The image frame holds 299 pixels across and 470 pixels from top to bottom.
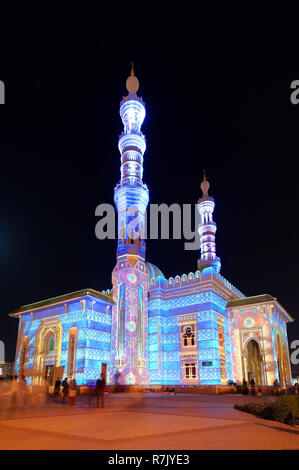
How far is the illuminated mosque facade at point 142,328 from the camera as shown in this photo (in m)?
29.1

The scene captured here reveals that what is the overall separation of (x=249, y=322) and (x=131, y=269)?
11.8 metres

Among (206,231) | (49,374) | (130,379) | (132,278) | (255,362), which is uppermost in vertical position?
(206,231)

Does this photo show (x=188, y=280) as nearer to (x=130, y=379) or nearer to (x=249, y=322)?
(x=249, y=322)

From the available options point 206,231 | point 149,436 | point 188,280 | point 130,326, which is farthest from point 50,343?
point 149,436

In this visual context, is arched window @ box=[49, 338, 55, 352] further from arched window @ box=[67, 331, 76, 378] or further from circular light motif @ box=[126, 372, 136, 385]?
circular light motif @ box=[126, 372, 136, 385]

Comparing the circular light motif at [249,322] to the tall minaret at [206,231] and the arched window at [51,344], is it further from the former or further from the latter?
the arched window at [51,344]

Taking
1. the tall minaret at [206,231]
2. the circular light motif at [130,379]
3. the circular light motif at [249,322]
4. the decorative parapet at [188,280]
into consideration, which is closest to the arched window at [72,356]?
the circular light motif at [130,379]

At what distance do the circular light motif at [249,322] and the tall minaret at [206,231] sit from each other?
11167 millimetres

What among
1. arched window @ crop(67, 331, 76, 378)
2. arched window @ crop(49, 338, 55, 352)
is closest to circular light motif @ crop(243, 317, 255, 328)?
arched window @ crop(67, 331, 76, 378)

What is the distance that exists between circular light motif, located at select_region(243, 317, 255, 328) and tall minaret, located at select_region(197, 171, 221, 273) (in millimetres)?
11167

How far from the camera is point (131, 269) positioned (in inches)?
1230

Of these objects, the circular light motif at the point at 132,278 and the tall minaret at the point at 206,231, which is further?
the tall minaret at the point at 206,231
